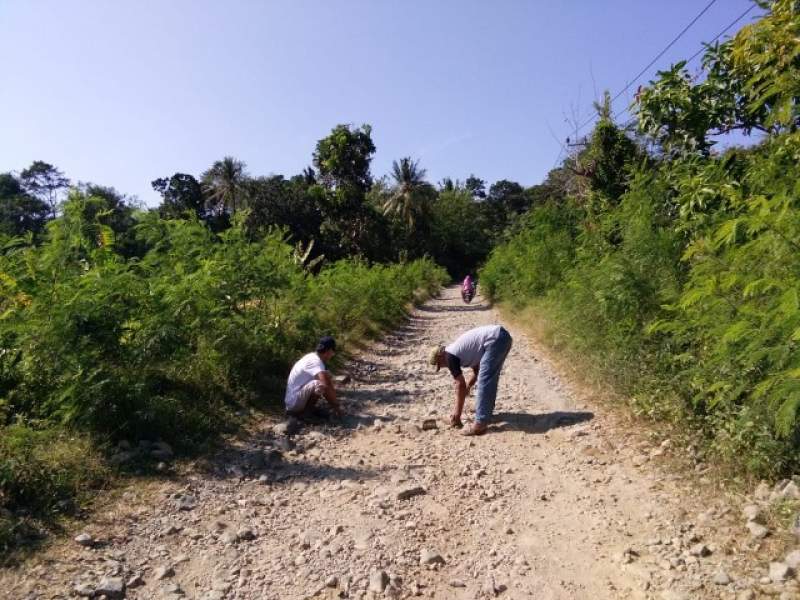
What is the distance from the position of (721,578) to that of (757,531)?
1.55ft

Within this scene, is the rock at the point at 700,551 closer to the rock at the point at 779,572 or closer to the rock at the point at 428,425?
the rock at the point at 779,572

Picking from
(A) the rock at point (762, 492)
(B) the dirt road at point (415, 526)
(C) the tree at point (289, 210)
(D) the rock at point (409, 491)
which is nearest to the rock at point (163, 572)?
(B) the dirt road at point (415, 526)

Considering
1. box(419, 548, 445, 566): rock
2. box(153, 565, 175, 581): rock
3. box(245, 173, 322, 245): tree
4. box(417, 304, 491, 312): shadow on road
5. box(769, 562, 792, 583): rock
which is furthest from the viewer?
box(245, 173, 322, 245): tree

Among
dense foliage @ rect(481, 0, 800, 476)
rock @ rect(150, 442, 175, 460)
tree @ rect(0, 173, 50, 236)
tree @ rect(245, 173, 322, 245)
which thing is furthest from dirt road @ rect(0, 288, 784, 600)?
tree @ rect(245, 173, 322, 245)

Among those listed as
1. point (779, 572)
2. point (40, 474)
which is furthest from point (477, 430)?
point (40, 474)

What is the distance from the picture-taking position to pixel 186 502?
15.5ft

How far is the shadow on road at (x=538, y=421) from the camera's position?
6363 mm

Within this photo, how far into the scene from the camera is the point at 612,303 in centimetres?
692

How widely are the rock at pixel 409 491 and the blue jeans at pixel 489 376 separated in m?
1.61

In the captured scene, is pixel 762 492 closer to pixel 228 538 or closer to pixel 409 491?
pixel 409 491

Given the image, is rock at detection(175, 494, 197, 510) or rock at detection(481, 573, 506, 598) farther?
rock at detection(175, 494, 197, 510)

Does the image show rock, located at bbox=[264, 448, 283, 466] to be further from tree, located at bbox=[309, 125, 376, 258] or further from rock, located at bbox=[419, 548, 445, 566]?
tree, located at bbox=[309, 125, 376, 258]

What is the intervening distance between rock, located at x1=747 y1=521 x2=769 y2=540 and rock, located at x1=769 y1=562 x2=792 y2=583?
11.9 inches

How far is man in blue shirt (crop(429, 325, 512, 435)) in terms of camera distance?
6.33 metres
